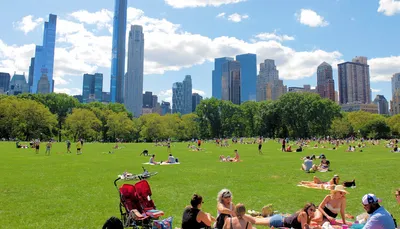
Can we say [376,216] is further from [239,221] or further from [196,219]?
[196,219]

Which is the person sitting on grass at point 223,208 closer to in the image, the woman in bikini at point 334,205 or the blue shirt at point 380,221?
the blue shirt at point 380,221

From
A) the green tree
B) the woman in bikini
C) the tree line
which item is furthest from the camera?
the green tree

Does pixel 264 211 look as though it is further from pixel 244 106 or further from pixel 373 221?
pixel 244 106

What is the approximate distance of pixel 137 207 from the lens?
29.5 feet

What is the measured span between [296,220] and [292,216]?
0.64ft

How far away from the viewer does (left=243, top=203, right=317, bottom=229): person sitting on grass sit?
7.58m

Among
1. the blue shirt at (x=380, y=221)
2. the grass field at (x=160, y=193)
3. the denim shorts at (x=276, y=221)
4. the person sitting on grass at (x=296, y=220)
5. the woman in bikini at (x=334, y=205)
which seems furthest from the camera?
the grass field at (x=160, y=193)

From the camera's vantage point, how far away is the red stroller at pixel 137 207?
8539 millimetres

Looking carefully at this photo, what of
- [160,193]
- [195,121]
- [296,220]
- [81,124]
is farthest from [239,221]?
[195,121]

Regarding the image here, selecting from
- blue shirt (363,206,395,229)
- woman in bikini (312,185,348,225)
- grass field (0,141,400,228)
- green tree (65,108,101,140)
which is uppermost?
green tree (65,108,101,140)

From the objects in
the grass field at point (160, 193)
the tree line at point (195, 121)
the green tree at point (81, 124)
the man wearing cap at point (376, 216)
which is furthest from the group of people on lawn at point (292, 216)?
the green tree at point (81, 124)

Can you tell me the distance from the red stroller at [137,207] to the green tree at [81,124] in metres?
87.0

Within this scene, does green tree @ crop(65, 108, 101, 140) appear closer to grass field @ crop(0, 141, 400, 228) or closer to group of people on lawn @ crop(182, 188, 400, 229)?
grass field @ crop(0, 141, 400, 228)

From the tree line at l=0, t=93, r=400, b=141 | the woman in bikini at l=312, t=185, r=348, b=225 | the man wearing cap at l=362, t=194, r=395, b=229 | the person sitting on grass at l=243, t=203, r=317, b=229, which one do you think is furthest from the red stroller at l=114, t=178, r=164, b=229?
the tree line at l=0, t=93, r=400, b=141
